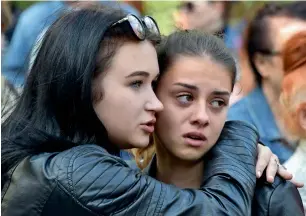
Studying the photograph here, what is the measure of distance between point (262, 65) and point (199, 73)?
2205 mm

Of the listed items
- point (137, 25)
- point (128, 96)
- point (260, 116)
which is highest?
point (137, 25)

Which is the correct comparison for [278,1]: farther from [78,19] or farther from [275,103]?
[78,19]

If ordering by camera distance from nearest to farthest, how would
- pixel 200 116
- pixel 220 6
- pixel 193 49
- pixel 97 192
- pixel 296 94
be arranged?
pixel 97 192 → pixel 200 116 → pixel 193 49 → pixel 296 94 → pixel 220 6

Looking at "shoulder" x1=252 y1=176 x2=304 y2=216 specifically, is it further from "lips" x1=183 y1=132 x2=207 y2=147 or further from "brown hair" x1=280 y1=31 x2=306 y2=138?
"brown hair" x1=280 y1=31 x2=306 y2=138

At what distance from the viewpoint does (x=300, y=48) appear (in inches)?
118

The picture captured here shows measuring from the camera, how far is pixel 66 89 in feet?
6.83

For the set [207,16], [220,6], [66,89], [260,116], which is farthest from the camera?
[220,6]

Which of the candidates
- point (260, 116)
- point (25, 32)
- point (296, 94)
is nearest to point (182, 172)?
point (296, 94)

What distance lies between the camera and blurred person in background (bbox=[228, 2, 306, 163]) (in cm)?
425

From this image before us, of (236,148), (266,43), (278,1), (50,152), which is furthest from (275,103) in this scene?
(50,152)

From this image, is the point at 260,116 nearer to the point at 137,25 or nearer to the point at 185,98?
the point at 185,98

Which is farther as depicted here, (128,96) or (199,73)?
(199,73)

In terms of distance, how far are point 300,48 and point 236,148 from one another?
2.86 ft

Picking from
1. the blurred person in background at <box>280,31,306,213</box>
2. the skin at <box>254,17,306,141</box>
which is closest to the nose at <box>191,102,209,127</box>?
the blurred person in background at <box>280,31,306,213</box>
